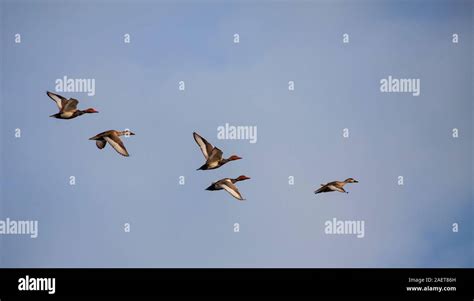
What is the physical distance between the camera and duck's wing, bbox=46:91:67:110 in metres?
18.6

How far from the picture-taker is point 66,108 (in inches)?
741

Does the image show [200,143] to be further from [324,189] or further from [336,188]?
[336,188]

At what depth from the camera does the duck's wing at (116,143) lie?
18500 millimetres

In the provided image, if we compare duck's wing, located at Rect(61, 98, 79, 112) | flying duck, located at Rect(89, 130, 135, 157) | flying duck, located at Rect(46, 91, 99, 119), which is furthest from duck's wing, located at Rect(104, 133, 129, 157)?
duck's wing, located at Rect(61, 98, 79, 112)

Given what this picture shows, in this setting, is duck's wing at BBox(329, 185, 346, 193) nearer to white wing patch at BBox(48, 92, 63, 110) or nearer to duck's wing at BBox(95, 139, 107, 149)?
duck's wing at BBox(95, 139, 107, 149)

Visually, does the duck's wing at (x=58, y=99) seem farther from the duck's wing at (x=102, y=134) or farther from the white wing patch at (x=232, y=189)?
the white wing patch at (x=232, y=189)

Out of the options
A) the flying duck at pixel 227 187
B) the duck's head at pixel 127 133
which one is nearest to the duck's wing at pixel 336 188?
the flying duck at pixel 227 187

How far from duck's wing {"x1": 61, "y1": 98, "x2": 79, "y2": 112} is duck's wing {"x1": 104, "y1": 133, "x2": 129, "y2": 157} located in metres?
0.97

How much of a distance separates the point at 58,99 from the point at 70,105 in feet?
0.99
